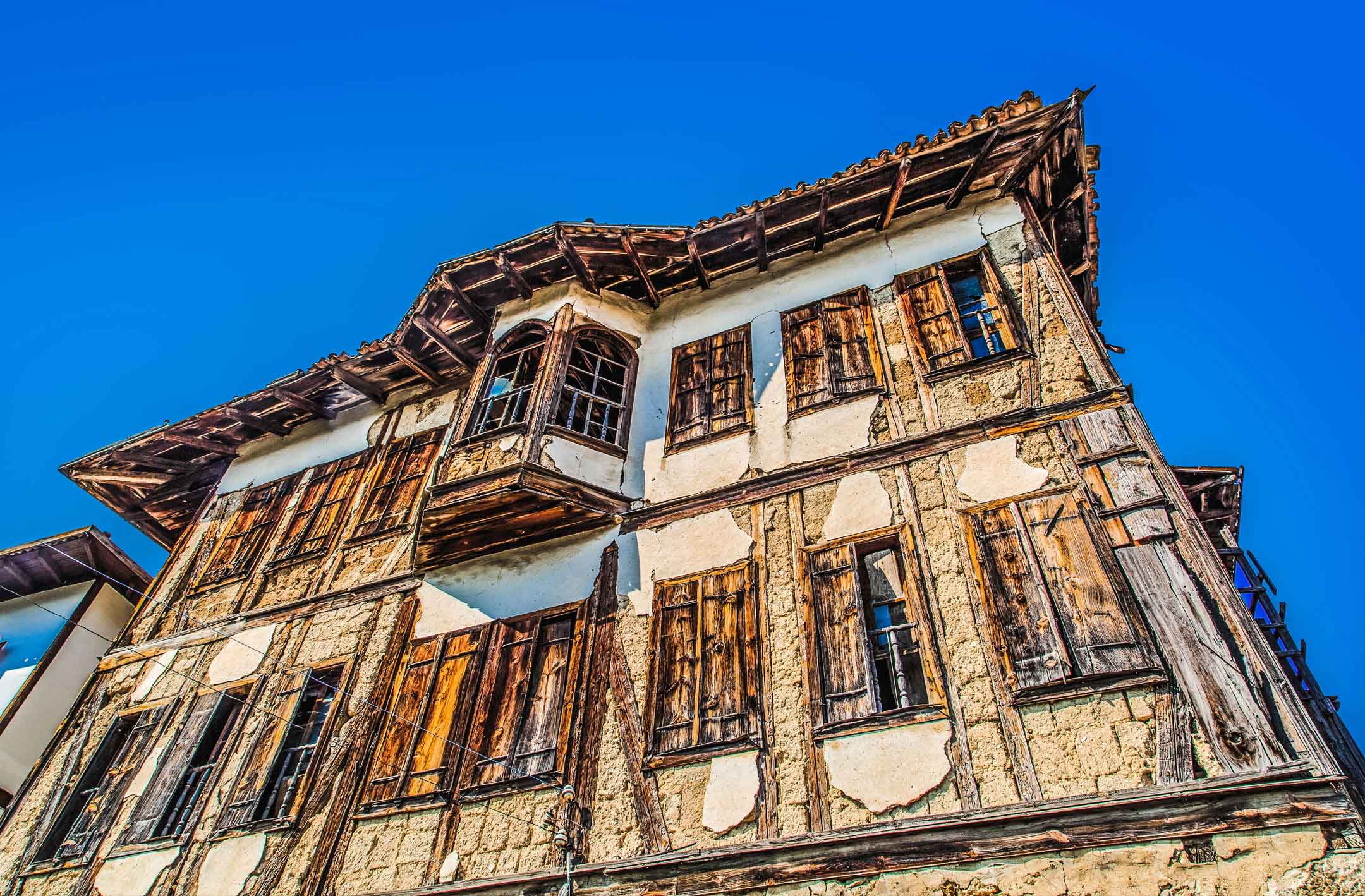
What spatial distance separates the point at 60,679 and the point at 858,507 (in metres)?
11.9

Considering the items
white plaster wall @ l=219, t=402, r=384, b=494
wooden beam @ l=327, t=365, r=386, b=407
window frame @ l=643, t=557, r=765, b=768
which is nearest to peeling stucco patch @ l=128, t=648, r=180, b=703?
white plaster wall @ l=219, t=402, r=384, b=494

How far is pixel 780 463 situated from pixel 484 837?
4.30 meters

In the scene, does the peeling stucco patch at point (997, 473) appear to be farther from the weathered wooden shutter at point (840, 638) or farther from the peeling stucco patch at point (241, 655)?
the peeling stucco patch at point (241, 655)

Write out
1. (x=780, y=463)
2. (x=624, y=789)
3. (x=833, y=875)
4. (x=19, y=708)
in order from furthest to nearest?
1. (x=19, y=708)
2. (x=780, y=463)
3. (x=624, y=789)
4. (x=833, y=875)

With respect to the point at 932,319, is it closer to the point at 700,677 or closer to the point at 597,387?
the point at 597,387

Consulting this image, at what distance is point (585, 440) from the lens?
30.2 ft

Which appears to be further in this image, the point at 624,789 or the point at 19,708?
the point at 19,708

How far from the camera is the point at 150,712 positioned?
10.2 meters

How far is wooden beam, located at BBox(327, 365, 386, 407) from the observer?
12234 millimetres

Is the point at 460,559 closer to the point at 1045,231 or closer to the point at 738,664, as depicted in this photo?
the point at 738,664

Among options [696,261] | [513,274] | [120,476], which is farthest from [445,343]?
[120,476]

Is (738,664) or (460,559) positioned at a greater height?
(460,559)

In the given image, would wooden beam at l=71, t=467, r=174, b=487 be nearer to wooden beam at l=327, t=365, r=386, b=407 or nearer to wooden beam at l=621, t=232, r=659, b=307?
wooden beam at l=327, t=365, r=386, b=407

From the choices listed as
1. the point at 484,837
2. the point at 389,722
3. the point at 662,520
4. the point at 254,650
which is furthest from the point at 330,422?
the point at 484,837
